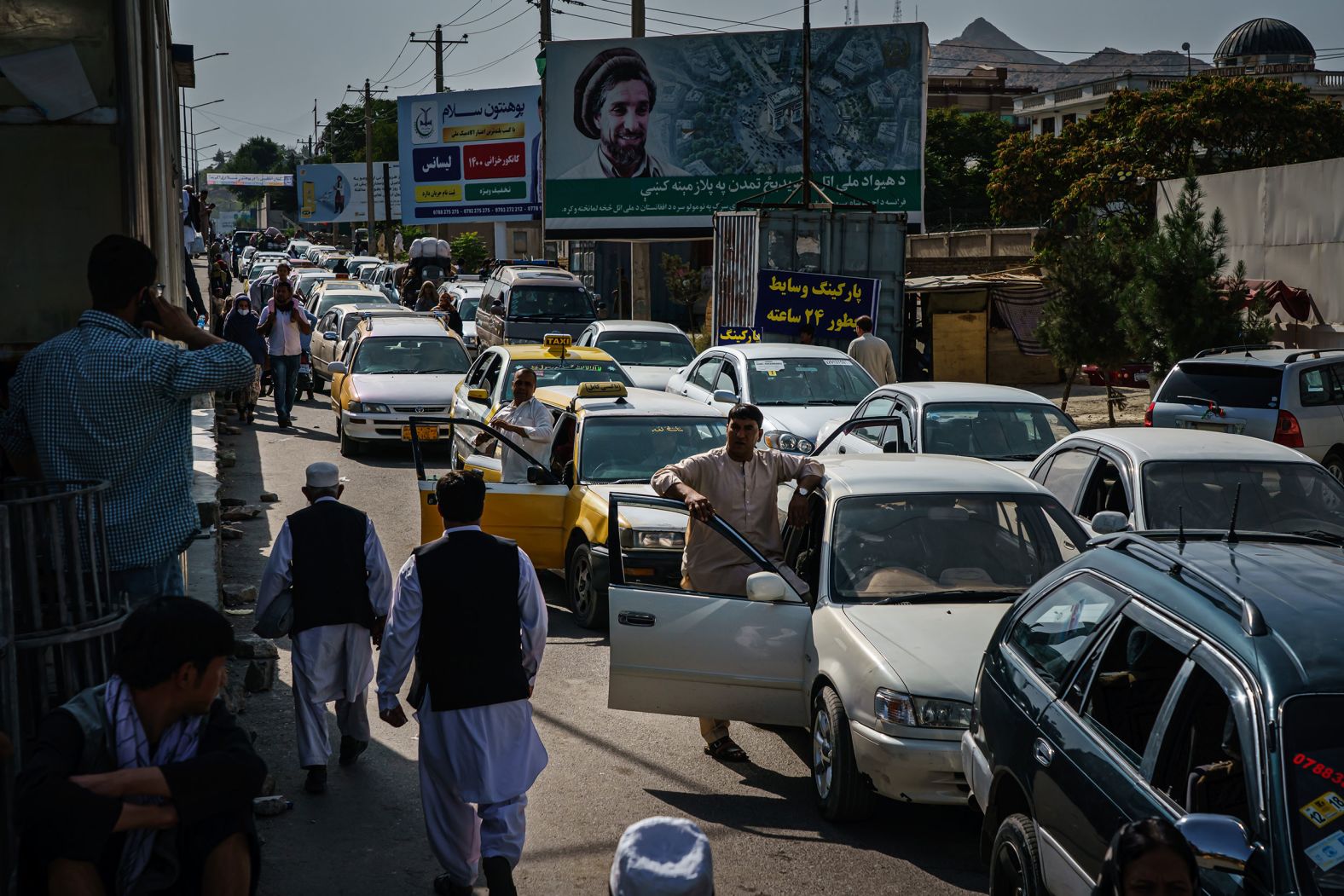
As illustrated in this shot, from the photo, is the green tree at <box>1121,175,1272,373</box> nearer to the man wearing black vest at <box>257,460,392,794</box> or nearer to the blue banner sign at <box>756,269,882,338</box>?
the blue banner sign at <box>756,269,882,338</box>

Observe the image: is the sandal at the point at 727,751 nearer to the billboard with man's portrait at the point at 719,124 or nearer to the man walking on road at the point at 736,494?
the man walking on road at the point at 736,494

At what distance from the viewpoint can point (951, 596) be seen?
7.08 m

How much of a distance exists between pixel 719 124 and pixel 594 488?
82.6 feet

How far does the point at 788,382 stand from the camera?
52.0 ft

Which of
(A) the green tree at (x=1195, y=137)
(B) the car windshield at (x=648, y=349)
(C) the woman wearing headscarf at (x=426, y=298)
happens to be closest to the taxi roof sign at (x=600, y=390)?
(B) the car windshield at (x=648, y=349)

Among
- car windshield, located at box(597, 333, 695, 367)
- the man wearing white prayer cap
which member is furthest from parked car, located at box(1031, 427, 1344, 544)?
car windshield, located at box(597, 333, 695, 367)

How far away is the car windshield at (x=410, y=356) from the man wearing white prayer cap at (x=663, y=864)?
17885 mm

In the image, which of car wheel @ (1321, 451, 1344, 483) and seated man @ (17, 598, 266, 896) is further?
car wheel @ (1321, 451, 1344, 483)

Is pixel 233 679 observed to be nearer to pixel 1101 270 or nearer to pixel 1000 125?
pixel 1101 270

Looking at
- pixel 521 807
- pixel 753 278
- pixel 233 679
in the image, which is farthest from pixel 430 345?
pixel 521 807

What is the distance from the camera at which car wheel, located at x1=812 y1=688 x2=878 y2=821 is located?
21.0ft

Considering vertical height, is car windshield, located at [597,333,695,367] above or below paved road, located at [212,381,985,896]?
above

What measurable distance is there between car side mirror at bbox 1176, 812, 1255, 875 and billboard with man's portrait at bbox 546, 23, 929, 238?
30709mm

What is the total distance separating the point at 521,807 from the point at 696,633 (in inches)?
63.9
